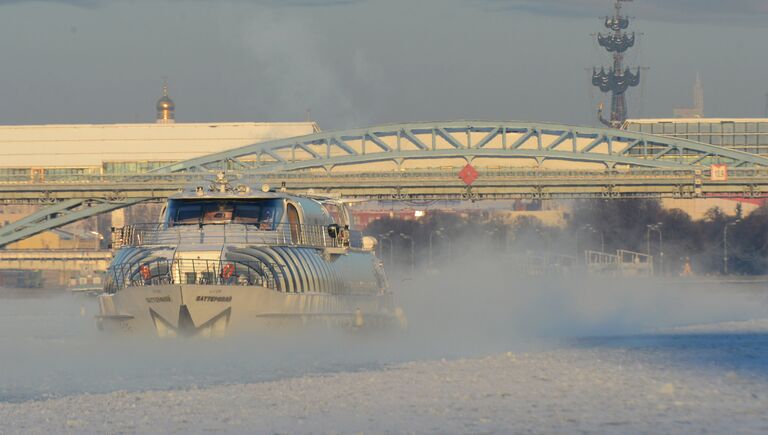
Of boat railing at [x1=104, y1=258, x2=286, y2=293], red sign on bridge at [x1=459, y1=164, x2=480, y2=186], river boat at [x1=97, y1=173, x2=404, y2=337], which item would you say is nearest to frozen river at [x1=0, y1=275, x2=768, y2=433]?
river boat at [x1=97, y1=173, x2=404, y2=337]

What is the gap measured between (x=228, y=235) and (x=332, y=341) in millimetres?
3508

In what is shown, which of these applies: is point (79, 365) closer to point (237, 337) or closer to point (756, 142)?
point (237, 337)

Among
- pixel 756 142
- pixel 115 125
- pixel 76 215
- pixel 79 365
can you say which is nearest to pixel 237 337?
pixel 79 365

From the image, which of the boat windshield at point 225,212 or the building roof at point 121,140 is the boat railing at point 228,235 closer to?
the boat windshield at point 225,212

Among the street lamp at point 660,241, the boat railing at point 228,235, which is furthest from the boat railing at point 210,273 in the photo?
the street lamp at point 660,241

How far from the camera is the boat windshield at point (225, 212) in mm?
38812

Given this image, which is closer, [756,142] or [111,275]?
[111,275]

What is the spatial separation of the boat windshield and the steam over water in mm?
3241

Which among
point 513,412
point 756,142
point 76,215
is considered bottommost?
point 513,412

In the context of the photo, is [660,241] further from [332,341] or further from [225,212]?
[332,341]

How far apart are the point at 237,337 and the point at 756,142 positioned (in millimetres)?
132666

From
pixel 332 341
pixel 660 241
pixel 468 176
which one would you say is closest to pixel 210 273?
pixel 332 341

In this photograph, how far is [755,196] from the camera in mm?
100188

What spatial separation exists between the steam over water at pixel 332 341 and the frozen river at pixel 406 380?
0.07 m
